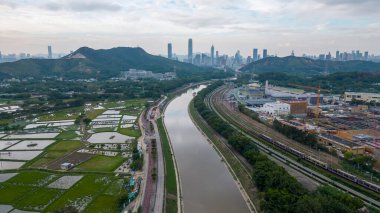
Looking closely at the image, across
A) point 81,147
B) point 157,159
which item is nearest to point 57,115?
point 81,147

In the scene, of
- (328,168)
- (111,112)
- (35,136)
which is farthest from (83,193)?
(111,112)

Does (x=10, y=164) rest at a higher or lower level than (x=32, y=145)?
lower

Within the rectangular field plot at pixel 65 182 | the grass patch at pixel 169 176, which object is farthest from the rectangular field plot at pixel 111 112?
the rectangular field plot at pixel 65 182

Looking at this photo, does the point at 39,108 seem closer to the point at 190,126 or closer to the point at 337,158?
the point at 190,126

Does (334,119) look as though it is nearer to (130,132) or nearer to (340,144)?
(340,144)

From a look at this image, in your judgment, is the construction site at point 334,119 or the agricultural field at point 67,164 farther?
the construction site at point 334,119

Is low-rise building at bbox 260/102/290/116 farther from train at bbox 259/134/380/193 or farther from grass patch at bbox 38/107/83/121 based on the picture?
grass patch at bbox 38/107/83/121

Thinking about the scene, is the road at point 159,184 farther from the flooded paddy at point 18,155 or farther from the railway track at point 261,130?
A: the railway track at point 261,130
